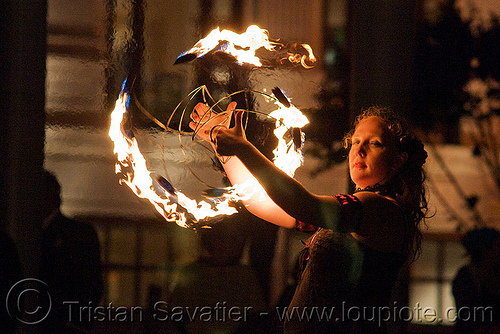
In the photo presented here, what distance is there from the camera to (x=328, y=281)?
174 cm

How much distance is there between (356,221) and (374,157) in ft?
1.19

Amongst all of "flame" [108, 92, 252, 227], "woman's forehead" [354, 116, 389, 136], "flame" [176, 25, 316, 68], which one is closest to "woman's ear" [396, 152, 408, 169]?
"woman's forehead" [354, 116, 389, 136]

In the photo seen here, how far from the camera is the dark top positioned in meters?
1.72

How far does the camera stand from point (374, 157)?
1.87 m

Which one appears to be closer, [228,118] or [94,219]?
[228,118]

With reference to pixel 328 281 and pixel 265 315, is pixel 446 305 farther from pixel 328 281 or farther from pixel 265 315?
pixel 328 281

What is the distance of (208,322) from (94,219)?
996 millimetres

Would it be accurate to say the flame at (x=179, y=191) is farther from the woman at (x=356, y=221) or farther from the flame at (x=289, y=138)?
the woman at (x=356, y=221)

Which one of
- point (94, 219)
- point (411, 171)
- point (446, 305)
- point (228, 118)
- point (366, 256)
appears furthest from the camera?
point (446, 305)

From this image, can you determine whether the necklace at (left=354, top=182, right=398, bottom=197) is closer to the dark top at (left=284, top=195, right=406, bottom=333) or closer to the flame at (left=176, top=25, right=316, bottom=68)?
the dark top at (left=284, top=195, right=406, bottom=333)

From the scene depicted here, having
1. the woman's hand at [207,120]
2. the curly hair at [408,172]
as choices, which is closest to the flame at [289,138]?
the woman's hand at [207,120]

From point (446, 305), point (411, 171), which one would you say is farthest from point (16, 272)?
point (446, 305)

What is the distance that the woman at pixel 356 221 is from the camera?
1565 mm

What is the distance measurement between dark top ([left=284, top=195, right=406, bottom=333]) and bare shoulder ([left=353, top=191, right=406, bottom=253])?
0.10ft
